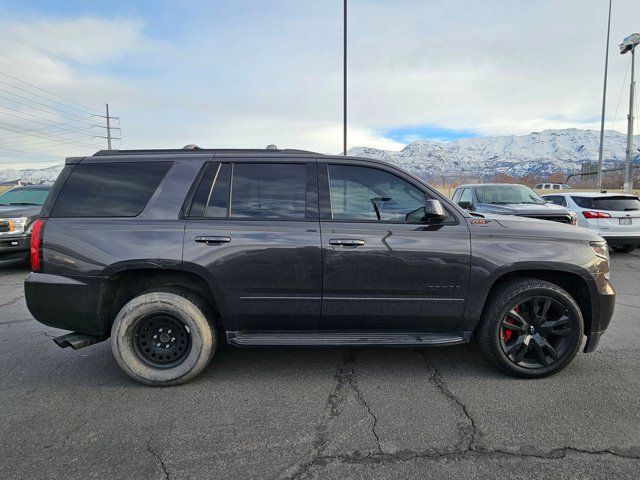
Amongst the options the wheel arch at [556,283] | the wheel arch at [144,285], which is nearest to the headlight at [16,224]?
the wheel arch at [144,285]

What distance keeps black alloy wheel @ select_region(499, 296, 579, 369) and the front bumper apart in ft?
27.9

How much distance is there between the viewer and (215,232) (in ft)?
10.4

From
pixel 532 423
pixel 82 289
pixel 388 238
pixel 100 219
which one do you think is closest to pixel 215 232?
pixel 100 219

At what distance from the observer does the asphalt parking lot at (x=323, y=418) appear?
2.32 m

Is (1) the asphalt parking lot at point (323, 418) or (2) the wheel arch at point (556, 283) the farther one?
(2) the wheel arch at point (556, 283)

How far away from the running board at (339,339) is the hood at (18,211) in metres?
7.01

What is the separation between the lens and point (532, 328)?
3.34 m

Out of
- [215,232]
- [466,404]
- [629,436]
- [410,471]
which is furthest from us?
[215,232]

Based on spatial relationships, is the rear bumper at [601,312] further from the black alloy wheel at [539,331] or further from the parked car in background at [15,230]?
the parked car in background at [15,230]

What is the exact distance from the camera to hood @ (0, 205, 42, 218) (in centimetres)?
774

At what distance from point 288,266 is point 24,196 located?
9021 mm

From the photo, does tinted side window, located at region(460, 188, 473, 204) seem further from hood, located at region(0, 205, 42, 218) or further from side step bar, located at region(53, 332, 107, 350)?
hood, located at region(0, 205, 42, 218)

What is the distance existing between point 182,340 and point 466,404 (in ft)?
7.57

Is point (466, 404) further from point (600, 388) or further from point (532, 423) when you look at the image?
point (600, 388)
